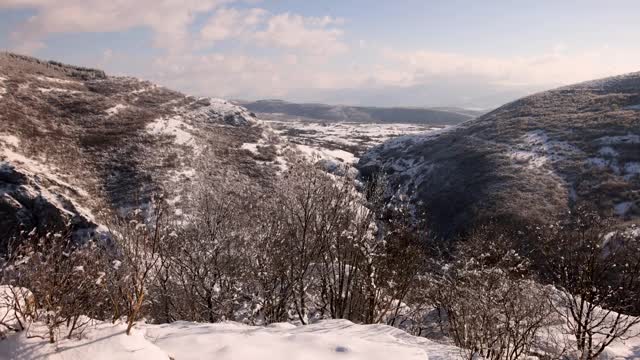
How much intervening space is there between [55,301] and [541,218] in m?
52.3

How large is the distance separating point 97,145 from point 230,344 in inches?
2089

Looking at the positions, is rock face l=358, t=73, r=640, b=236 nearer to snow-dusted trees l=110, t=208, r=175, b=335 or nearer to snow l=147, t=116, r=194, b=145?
snow-dusted trees l=110, t=208, r=175, b=335

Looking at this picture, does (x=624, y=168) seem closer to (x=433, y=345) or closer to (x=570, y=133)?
(x=570, y=133)

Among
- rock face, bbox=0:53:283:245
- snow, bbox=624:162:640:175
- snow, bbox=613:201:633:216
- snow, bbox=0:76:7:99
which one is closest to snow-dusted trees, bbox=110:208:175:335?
rock face, bbox=0:53:283:245

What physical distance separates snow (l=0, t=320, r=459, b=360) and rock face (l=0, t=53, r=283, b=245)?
2413 centimetres

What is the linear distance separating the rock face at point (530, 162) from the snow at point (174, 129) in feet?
118

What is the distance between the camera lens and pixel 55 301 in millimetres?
9484

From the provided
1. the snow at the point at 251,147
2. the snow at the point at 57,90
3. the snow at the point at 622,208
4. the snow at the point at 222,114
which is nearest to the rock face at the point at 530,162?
the snow at the point at 622,208

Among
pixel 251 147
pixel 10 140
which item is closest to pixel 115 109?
pixel 10 140

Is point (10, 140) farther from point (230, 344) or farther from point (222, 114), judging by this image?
point (230, 344)

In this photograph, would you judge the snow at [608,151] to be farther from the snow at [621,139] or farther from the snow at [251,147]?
the snow at [251,147]

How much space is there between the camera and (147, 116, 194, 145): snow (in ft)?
204

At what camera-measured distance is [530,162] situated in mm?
66812

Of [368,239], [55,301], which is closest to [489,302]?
[368,239]
